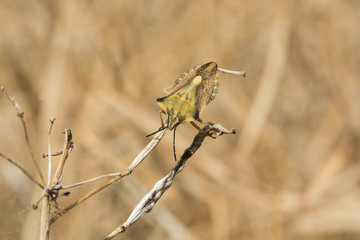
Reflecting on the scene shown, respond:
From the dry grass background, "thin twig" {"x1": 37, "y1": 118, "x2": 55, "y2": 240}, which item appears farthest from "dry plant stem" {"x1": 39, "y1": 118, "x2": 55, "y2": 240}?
the dry grass background

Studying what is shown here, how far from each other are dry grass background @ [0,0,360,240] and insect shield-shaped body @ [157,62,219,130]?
78.1 inches

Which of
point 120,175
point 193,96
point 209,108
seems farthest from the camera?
point 209,108

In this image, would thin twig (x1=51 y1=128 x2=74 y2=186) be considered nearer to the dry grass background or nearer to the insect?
the insect

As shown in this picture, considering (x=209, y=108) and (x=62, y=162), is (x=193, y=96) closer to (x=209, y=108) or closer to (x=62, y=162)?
(x=62, y=162)

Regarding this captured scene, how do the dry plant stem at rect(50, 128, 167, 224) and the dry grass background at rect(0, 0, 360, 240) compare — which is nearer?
the dry plant stem at rect(50, 128, 167, 224)

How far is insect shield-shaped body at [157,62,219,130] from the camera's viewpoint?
1480 millimetres

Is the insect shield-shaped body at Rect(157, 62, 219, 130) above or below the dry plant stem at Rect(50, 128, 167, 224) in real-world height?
above

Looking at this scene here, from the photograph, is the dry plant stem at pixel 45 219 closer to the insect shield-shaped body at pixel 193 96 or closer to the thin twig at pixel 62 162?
the thin twig at pixel 62 162

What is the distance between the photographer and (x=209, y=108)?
15.9ft

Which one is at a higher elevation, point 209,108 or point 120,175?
point 209,108

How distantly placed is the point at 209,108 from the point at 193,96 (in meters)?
3.36

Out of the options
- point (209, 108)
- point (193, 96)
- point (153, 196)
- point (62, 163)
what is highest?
point (209, 108)

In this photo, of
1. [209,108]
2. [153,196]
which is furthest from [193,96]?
[209,108]

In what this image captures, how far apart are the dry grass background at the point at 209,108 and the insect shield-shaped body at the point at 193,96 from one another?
198 centimetres
